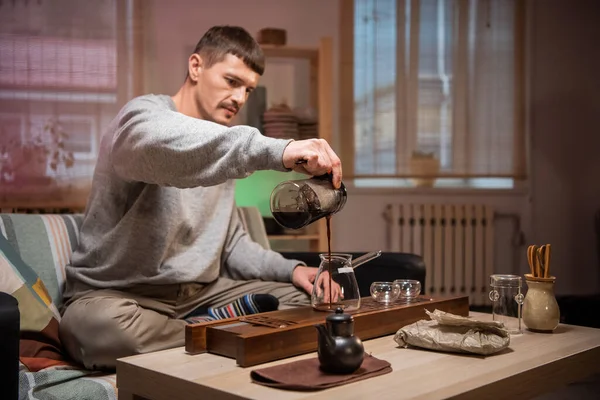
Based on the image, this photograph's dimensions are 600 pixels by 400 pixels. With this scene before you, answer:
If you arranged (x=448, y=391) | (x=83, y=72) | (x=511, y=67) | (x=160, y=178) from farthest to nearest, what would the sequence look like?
(x=511, y=67) < (x=83, y=72) < (x=160, y=178) < (x=448, y=391)

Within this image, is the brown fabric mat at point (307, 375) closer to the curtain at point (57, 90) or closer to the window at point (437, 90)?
the curtain at point (57, 90)

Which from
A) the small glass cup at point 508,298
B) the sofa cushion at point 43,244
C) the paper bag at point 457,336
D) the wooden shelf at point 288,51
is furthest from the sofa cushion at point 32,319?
the wooden shelf at point 288,51

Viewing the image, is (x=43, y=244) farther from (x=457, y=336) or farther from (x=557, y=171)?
(x=557, y=171)

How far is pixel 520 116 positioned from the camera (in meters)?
4.91

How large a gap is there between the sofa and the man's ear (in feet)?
2.02

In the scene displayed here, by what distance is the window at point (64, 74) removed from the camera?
3.98m

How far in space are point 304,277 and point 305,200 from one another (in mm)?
800

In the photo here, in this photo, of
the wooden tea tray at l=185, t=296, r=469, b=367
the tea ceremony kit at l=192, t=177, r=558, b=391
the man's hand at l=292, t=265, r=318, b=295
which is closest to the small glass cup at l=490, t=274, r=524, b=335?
the tea ceremony kit at l=192, t=177, r=558, b=391

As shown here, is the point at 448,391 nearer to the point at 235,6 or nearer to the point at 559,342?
the point at 559,342

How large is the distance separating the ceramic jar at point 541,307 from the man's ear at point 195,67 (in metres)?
1.28

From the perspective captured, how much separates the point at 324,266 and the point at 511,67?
368 centimetres

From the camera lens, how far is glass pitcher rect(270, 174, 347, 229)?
1.60 metres

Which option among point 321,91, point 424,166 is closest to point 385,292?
point 321,91

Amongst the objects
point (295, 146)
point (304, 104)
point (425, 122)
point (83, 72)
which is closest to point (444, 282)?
point (425, 122)
